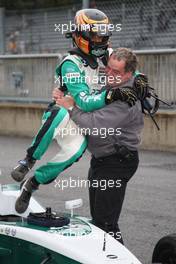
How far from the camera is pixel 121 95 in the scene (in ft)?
14.5

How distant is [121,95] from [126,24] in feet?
40.8

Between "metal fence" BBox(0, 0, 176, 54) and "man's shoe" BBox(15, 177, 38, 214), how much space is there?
1139cm

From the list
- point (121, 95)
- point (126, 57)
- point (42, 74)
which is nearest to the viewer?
point (121, 95)

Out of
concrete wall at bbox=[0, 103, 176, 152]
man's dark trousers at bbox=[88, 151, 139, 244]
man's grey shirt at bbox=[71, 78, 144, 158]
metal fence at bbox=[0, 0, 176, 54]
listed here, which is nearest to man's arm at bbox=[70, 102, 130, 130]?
man's grey shirt at bbox=[71, 78, 144, 158]

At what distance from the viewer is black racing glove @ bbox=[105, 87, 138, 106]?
14.5 feet

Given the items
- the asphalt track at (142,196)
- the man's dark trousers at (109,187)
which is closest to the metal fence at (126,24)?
the asphalt track at (142,196)

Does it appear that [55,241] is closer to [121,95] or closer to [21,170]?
[21,170]

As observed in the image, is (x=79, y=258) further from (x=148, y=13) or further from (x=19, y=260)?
(x=148, y=13)

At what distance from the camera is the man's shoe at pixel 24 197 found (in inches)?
178

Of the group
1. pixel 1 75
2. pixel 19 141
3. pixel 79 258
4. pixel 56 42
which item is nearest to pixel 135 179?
pixel 19 141

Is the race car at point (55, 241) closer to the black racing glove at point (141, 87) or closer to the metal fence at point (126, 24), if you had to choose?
the black racing glove at point (141, 87)

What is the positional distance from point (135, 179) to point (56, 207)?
220cm

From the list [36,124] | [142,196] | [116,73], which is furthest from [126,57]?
[36,124]

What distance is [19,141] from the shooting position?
14453 mm
